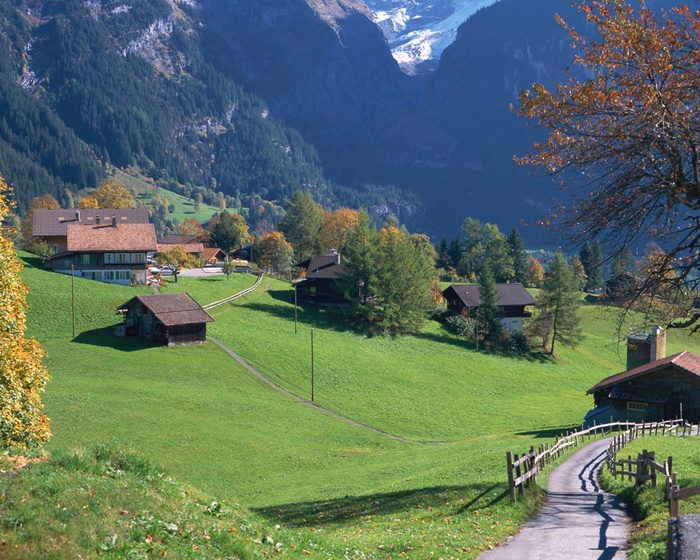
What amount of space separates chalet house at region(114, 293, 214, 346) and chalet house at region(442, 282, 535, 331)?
46340mm

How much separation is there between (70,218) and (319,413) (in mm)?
63690

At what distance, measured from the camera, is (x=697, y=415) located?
54.8 meters

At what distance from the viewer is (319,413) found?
6262 cm

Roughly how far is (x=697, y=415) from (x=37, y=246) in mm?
80744

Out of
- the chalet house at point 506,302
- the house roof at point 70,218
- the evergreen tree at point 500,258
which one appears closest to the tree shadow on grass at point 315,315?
the chalet house at point 506,302

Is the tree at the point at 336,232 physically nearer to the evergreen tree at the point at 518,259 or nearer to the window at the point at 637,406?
the evergreen tree at the point at 518,259

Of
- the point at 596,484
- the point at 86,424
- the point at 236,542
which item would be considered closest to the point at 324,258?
the point at 86,424

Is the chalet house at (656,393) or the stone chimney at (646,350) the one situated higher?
the stone chimney at (646,350)

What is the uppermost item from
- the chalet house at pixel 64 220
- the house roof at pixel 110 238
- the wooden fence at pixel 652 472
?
the chalet house at pixel 64 220

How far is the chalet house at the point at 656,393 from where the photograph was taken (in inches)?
2168

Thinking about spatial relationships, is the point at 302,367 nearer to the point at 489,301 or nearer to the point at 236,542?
the point at 489,301

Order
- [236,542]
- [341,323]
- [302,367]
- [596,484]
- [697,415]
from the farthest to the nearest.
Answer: [341,323] → [302,367] → [697,415] → [596,484] → [236,542]

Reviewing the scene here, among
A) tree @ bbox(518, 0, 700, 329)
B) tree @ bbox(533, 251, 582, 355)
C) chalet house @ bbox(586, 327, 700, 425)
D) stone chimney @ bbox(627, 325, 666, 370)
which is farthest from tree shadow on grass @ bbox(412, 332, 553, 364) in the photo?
tree @ bbox(518, 0, 700, 329)

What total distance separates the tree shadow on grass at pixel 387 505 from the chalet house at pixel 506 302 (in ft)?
273
